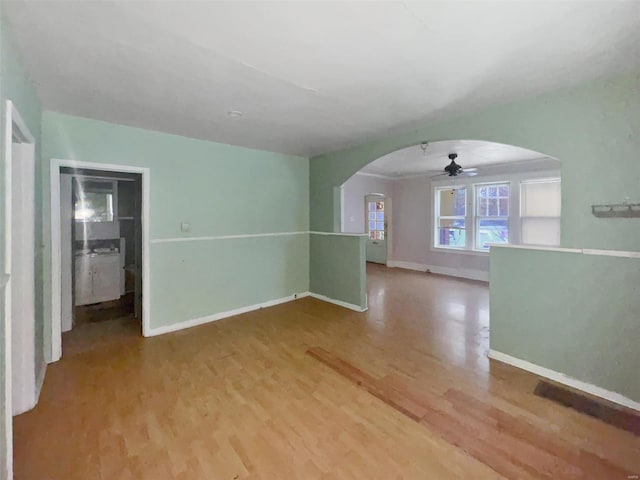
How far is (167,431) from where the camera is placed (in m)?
1.83

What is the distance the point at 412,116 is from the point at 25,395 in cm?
394

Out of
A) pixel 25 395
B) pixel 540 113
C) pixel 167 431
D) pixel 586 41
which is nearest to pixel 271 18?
pixel 586 41

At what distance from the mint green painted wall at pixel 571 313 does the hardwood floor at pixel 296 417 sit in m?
0.35

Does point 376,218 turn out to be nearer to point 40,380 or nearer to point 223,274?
point 223,274

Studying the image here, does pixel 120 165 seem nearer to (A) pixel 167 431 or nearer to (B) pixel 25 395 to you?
(B) pixel 25 395

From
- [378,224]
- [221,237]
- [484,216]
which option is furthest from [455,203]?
[221,237]

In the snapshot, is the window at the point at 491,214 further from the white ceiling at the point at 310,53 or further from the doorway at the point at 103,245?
the doorway at the point at 103,245

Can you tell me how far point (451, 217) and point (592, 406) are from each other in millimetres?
5222

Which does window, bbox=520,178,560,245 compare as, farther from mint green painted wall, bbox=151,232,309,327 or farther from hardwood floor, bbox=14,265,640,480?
mint green painted wall, bbox=151,232,309,327

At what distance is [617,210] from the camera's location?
2084mm

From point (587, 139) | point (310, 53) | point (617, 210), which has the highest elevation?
point (310, 53)

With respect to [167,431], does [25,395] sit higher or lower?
higher

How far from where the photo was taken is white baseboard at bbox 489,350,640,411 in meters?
2.07

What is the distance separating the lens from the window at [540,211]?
531 cm
